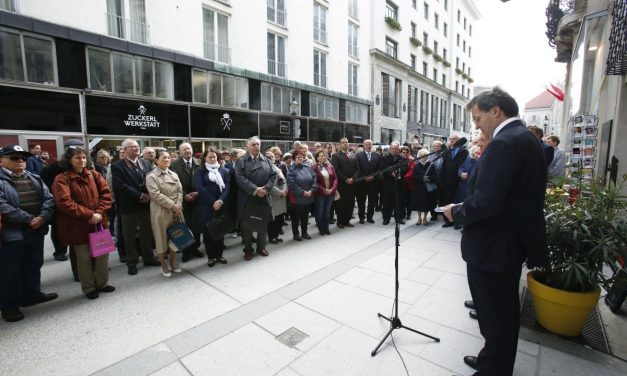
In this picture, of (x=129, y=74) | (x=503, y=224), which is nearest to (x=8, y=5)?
(x=129, y=74)

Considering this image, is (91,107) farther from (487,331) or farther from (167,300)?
(487,331)

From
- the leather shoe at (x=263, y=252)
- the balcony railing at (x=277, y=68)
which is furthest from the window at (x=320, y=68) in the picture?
the leather shoe at (x=263, y=252)

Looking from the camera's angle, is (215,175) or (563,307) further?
(215,175)

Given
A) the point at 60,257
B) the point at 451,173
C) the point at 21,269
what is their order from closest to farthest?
the point at 21,269
the point at 60,257
the point at 451,173

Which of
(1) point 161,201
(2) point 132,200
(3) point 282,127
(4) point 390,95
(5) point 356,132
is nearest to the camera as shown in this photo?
(1) point 161,201

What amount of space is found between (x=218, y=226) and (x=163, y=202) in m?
0.91

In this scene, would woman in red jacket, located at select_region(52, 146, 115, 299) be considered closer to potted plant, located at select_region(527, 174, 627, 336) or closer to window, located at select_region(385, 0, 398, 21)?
potted plant, located at select_region(527, 174, 627, 336)

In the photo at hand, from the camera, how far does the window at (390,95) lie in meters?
25.7

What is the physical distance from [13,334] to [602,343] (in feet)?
18.8

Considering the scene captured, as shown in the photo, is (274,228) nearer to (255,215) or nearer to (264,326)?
(255,215)

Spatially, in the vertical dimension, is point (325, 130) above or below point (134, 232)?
above

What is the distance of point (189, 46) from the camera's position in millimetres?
13219

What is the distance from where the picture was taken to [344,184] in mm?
7391

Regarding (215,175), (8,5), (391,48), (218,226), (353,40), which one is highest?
(391,48)
